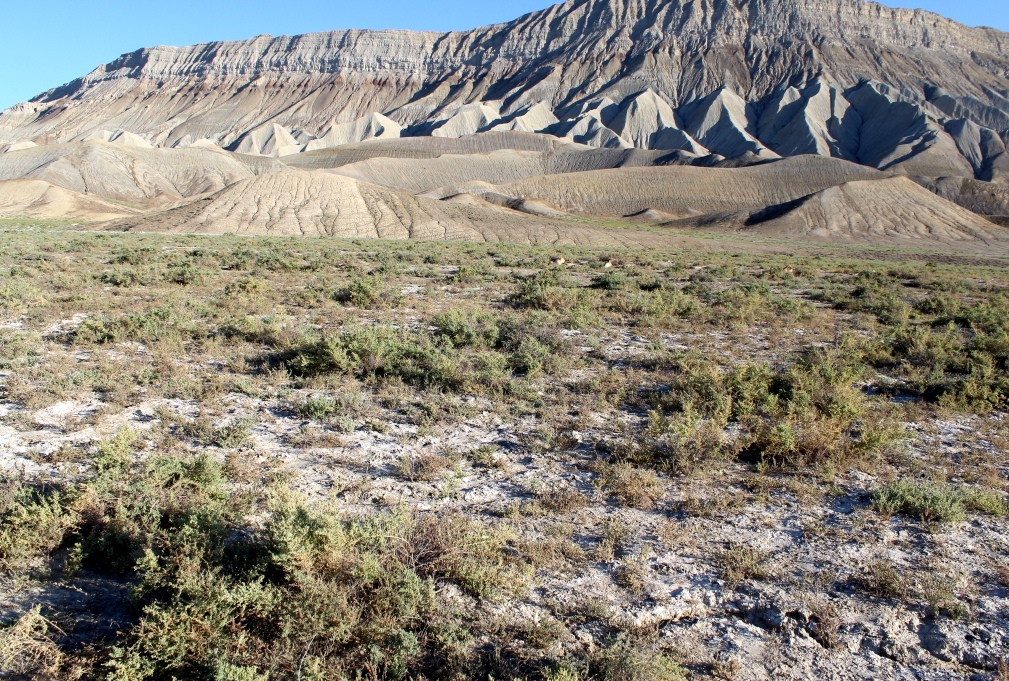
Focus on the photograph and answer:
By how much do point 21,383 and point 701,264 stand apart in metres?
26.2

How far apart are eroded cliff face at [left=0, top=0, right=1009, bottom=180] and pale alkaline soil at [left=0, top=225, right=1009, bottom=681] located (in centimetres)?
11094

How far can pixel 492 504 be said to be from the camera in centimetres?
512

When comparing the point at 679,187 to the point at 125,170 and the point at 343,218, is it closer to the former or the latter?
the point at 343,218

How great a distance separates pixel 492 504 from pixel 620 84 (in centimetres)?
15475

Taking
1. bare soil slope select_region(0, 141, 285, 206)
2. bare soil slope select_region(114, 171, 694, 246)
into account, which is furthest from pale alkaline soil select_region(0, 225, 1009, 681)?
bare soil slope select_region(0, 141, 285, 206)

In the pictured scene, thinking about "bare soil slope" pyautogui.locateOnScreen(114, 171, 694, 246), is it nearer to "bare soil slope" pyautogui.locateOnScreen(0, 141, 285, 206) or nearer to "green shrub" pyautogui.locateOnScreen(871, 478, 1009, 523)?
"bare soil slope" pyautogui.locateOnScreen(0, 141, 285, 206)

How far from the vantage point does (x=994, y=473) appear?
5832 mm

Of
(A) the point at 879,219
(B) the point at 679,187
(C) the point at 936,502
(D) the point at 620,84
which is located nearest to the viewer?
(C) the point at 936,502

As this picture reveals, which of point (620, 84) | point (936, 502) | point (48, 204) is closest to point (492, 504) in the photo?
point (936, 502)

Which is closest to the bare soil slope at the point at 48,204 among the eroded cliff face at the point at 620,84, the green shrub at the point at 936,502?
the eroded cliff face at the point at 620,84

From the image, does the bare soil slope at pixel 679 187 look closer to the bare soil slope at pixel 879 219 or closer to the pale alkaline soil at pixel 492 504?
the bare soil slope at pixel 879 219

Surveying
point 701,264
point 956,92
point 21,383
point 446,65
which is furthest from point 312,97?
point 21,383

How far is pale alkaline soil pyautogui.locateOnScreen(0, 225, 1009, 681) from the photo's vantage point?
3.53 m

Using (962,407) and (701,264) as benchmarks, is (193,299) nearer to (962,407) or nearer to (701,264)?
(962,407)
